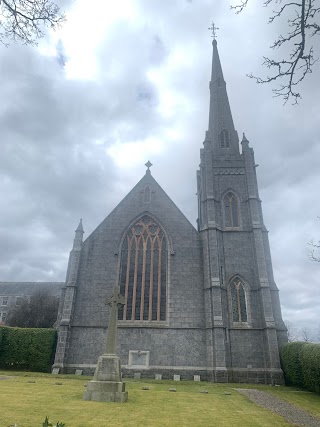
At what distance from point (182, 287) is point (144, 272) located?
10.1 feet

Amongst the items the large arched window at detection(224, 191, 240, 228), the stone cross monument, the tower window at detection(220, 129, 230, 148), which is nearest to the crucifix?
the stone cross monument

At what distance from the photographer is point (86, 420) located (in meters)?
8.00

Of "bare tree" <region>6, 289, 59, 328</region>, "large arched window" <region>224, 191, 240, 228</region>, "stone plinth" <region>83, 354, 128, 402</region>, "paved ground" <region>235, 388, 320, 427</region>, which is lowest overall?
"paved ground" <region>235, 388, 320, 427</region>

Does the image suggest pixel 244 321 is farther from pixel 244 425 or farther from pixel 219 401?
pixel 244 425

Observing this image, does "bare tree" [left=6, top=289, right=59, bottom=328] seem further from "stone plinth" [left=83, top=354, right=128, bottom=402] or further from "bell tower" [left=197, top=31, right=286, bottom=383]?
"stone plinth" [left=83, top=354, right=128, bottom=402]

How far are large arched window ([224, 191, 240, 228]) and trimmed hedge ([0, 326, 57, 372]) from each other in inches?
619

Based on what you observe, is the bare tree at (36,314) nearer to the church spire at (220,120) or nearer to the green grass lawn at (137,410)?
the church spire at (220,120)

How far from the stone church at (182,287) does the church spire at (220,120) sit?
3023 millimetres

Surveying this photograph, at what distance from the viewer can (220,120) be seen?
108ft

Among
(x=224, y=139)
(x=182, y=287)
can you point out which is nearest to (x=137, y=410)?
(x=182, y=287)

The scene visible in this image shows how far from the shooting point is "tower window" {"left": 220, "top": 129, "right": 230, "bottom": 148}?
3112 cm

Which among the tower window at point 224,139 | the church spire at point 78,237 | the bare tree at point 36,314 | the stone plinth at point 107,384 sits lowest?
the stone plinth at point 107,384

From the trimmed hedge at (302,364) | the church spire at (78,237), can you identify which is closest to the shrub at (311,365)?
the trimmed hedge at (302,364)

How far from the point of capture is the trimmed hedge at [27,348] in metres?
22.5
